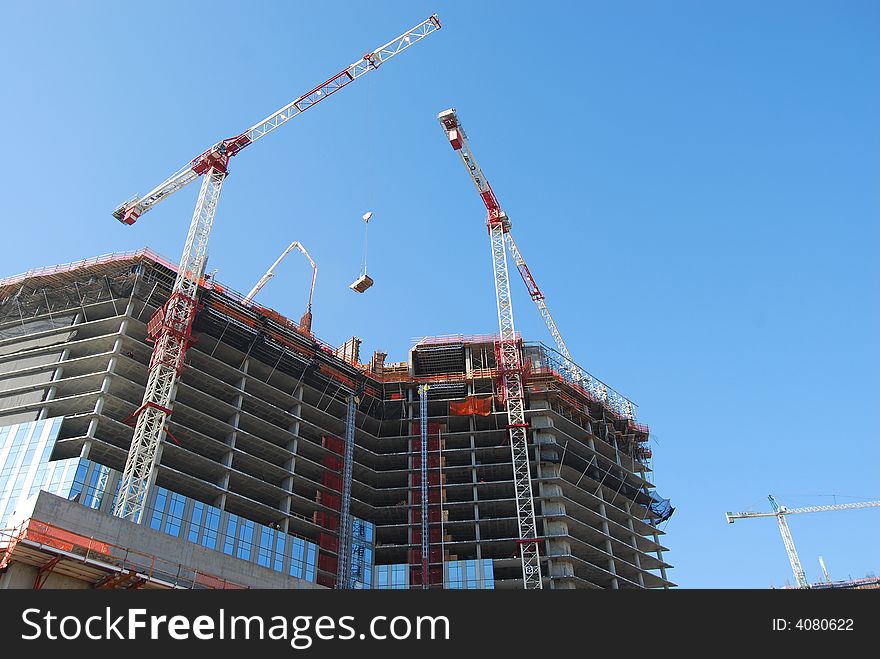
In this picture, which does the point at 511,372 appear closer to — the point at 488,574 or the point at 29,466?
the point at 488,574

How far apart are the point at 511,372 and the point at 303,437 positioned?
25456 millimetres

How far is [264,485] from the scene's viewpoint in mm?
79000

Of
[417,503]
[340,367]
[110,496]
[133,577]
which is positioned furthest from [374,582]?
[133,577]

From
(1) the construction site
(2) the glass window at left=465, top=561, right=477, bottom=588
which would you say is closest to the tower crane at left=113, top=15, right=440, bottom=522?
(1) the construction site

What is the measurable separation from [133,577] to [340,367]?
51.6 meters

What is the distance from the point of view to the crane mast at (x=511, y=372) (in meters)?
82.1

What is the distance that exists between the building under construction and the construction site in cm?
22

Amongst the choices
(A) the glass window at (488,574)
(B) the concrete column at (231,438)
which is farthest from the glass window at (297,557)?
(A) the glass window at (488,574)

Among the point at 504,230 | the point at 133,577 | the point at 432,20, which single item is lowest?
the point at 133,577

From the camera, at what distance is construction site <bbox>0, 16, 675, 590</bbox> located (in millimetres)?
70625

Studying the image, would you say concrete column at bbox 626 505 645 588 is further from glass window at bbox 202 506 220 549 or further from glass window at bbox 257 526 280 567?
glass window at bbox 202 506 220 549

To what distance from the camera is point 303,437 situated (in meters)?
88.6

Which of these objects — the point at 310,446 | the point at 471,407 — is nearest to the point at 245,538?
the point at 310,446
